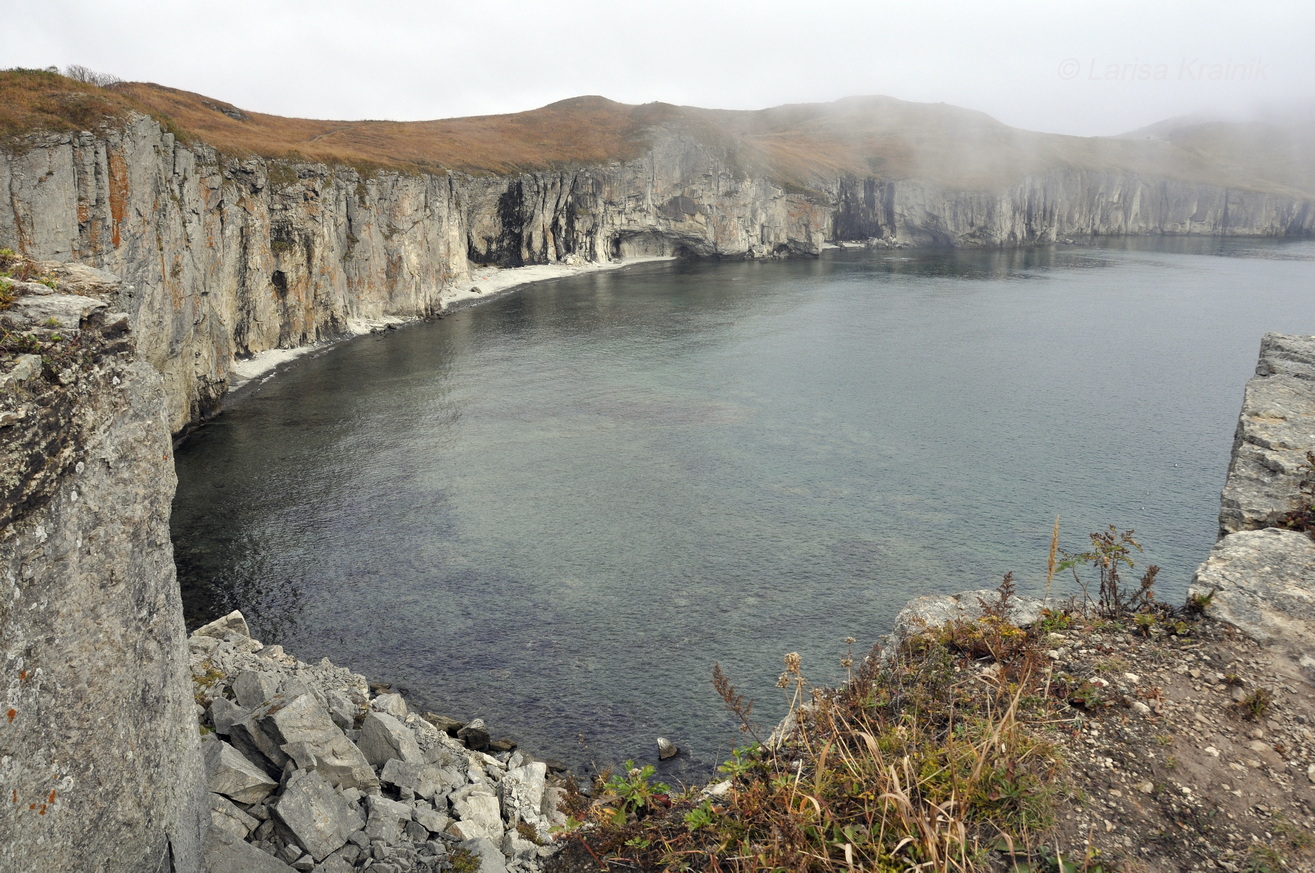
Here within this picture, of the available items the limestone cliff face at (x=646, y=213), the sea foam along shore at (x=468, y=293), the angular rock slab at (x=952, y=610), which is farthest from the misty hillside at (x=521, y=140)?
the angular rock slab at (x=952, y=610)

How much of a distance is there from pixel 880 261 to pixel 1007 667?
137 m

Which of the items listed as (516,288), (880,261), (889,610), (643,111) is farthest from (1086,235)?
(889,610)

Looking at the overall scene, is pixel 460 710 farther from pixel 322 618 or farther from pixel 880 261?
pixel 880 261

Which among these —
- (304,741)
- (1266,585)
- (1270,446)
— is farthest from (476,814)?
(1270,446)

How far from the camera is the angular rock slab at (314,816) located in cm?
1049

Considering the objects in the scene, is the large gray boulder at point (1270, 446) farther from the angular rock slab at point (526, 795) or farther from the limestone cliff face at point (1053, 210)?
the limestone cliff face at point (1053, 210)

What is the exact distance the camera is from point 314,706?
40.9ft

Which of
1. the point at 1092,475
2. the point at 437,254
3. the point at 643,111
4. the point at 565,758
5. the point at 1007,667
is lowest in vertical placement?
the point at 565,758

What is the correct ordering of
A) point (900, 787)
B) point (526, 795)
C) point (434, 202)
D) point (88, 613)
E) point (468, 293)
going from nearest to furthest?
point (900, 787) → point (88, 613) → point (526, 795) → point (434, 202) → point (468, 293)

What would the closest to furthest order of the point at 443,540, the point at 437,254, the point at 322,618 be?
the point at 322,618 < the point at 443,540 < the point at 437,254

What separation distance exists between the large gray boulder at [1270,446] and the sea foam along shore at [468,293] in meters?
50.6

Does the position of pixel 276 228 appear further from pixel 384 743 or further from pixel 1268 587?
pixel 1268 587

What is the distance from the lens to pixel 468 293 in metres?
89.8

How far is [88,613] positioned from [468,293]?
3395 inches
